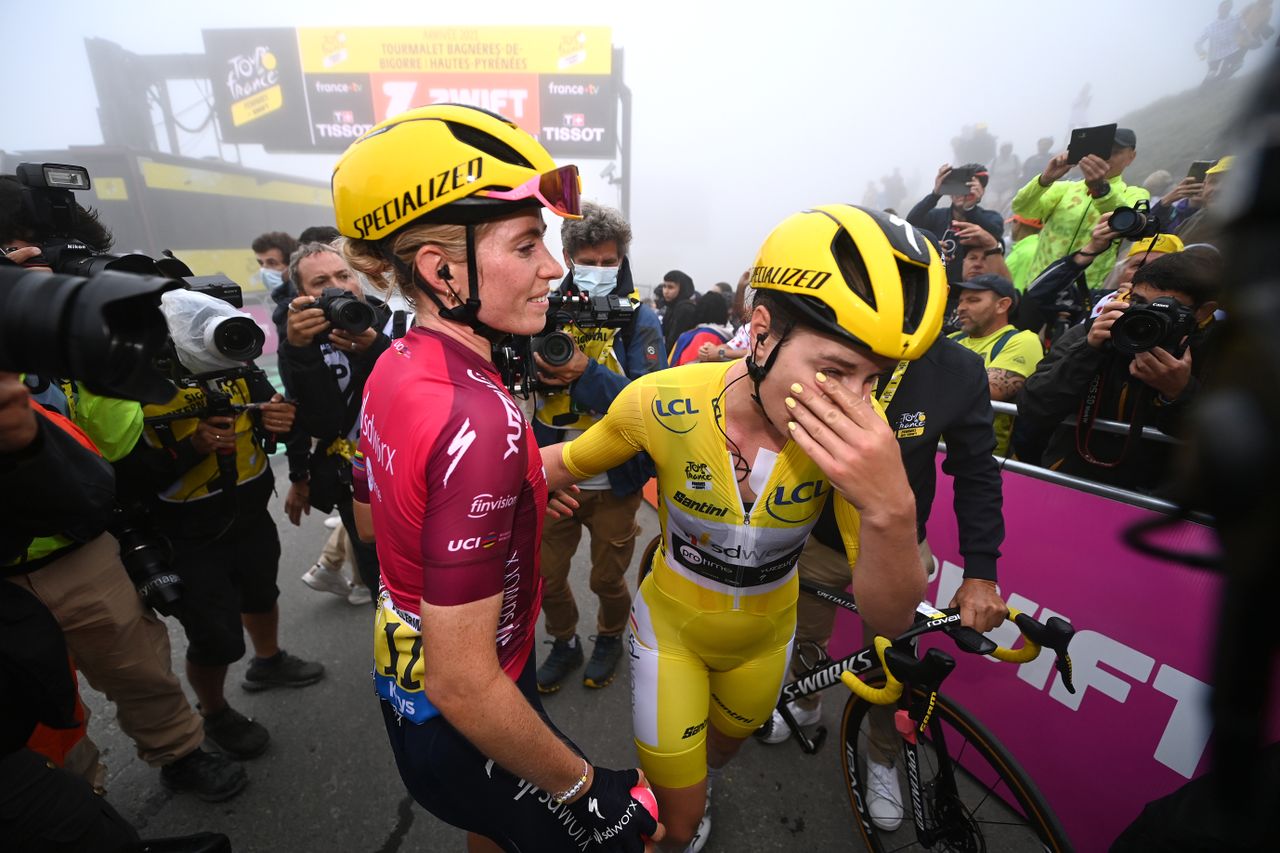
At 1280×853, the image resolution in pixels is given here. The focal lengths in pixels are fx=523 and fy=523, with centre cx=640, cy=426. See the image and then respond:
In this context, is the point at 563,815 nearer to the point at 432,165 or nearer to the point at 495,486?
the point at 495,486

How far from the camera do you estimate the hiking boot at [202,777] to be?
8.50 ft

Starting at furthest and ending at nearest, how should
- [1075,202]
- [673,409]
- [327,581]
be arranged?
[1075,202] → [327,581] → [673,409]

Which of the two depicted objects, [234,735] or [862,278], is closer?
[862,278]

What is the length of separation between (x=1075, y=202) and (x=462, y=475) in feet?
21.8

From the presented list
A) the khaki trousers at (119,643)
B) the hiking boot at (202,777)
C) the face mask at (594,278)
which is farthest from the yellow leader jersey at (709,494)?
the hiking boot at (202,777)

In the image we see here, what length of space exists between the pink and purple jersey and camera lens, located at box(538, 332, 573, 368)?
1138 millimetres

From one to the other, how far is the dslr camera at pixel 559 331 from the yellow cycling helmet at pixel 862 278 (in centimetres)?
118

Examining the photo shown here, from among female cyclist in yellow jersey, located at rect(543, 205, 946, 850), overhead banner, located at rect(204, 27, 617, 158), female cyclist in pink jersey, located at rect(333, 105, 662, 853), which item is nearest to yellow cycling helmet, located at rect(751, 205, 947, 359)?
female cyclist in yellow jersey, located at rect(543, 205, 946, 850)

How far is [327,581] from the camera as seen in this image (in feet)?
13.7

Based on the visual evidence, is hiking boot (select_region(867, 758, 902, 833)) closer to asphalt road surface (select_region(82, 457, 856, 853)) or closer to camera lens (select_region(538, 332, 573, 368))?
asphalt road surface (select_region(82, 457, 856, 853))

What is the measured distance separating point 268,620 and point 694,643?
281 cm

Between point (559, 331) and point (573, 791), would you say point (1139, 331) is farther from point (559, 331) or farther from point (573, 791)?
point (573, 791)

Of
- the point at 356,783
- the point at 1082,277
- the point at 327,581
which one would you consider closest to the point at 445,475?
the point at 356,783

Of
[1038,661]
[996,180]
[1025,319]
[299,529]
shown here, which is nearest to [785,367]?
[1038,661]
